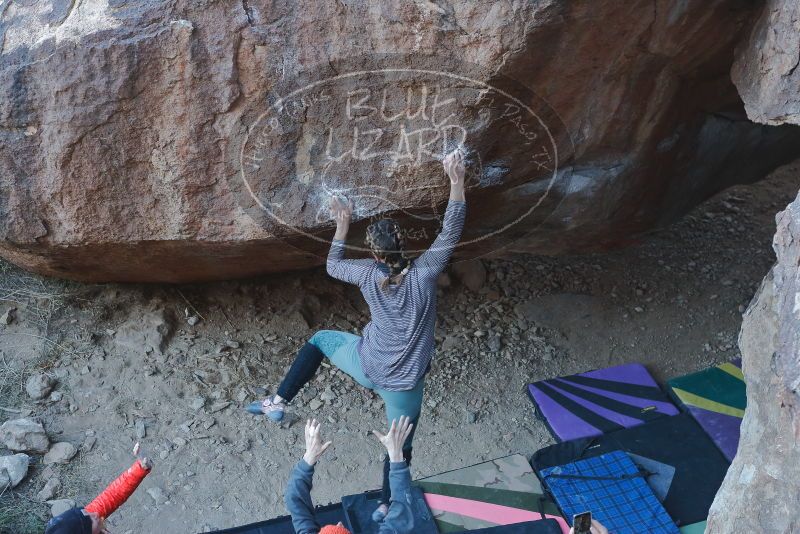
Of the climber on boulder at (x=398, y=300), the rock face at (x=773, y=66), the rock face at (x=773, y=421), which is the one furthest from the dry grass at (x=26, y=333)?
the rock face at (x=773, y=66)

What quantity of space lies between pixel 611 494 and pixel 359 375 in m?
1.15

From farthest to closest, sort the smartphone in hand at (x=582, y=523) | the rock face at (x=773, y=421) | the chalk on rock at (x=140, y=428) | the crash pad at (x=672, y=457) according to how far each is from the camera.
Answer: the chalk on rock at (x=140, y=428) < the crash pad at (x=672, y=457) < the smartphone in hand at (x=582, y=523) < the rock face at (x=773, y=421)

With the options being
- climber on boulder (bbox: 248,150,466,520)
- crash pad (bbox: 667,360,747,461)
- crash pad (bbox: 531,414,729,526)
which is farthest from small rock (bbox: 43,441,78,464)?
crash pad (bbox: 667,360,747,461)

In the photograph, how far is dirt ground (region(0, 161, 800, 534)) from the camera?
3.25 m

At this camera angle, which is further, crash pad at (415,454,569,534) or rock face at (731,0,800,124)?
crash pad at (415,454,569,534)

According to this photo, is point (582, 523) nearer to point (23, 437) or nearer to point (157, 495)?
point (157, 495)

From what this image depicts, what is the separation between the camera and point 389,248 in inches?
97.9

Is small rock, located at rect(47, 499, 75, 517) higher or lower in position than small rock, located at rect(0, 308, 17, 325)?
lower

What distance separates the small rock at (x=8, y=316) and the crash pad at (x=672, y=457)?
2.37 metres

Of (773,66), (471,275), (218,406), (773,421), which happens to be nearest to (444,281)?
(471,275)

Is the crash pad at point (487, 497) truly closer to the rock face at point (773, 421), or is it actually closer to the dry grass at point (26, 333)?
the rock face at point (773, 421)

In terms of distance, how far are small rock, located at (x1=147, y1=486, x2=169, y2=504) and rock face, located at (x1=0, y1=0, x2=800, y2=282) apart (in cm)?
90

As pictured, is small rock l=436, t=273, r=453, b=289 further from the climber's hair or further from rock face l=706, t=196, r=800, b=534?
rock face l=706, t=196, r=800, b=534

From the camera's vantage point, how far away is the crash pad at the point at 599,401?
3475mm
